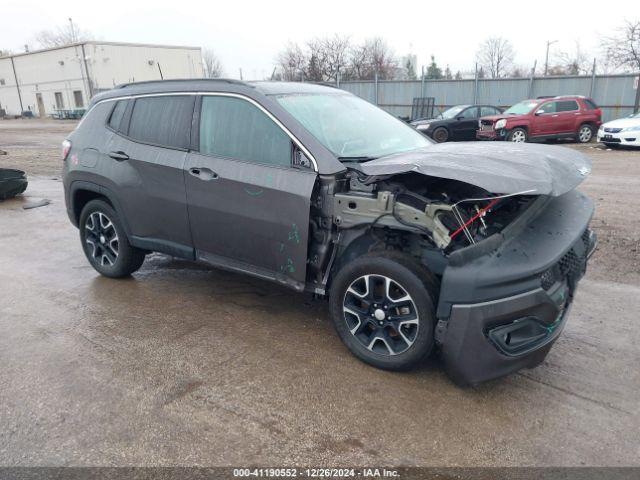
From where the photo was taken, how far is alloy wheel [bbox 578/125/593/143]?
686 inches

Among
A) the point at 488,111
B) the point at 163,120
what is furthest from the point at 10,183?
the point at 488,111

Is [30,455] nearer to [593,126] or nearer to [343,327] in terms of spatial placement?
[343,327]

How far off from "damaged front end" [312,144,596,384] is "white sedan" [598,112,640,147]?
13732 millimetres

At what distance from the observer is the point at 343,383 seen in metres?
3.21

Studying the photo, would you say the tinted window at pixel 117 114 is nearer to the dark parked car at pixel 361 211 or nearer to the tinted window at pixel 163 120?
the dark parked car at pixel 361 211

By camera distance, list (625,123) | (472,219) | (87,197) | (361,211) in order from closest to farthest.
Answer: (472,219)
(361,211)
(87,197)
(625,123)

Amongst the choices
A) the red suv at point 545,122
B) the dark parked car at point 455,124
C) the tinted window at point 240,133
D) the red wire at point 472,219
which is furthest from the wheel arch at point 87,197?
the red suv at point 545,122

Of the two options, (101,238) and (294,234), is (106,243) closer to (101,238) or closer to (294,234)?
(101,238)

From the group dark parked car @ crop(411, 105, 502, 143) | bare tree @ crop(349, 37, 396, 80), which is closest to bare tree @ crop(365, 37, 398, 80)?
bare tree @ crop(349, 37, 396, 80)

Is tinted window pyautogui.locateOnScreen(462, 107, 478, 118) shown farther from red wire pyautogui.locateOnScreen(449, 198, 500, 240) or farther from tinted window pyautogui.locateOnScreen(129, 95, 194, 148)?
red wire pyautogui.locateOnScreen(449, 198, 500, 240)

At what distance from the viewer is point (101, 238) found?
509cm

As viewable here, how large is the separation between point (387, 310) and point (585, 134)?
17388 millimetres

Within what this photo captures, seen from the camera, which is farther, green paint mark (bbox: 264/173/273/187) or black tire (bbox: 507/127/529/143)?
black tire (bbox: 507/127/529/143)

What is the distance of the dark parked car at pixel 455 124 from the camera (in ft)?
57.8
